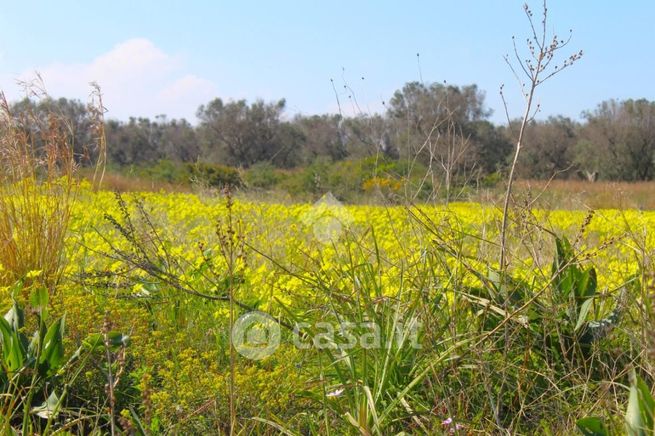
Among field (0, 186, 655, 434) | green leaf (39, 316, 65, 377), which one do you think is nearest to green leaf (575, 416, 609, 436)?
field (0, 186, 655, 434)

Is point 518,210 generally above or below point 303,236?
above

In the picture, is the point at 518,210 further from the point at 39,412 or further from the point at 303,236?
the point at 303,236

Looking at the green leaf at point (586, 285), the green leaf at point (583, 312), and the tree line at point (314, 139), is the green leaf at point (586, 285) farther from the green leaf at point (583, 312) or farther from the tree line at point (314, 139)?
the tree line at point (314, 139)

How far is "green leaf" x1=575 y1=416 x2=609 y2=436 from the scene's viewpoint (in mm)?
2090

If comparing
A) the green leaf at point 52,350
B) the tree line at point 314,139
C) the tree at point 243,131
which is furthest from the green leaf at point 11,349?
the tree at point 243,131

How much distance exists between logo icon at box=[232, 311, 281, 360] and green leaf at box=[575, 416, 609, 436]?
1237 millimetres

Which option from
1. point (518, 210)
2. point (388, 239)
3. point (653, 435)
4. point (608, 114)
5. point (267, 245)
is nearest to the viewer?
point (653, 435)

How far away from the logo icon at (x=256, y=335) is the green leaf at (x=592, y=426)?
1.24m

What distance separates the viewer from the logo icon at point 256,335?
9.73ft

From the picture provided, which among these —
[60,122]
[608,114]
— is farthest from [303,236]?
[608,114]

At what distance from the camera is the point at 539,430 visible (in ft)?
8.64

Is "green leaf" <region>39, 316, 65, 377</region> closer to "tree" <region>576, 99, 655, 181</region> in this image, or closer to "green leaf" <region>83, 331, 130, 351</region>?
"green leaf" <region>83, 331, 130, 351</region>

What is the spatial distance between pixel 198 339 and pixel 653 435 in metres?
1.98

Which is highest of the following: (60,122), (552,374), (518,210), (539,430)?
(60,122)
